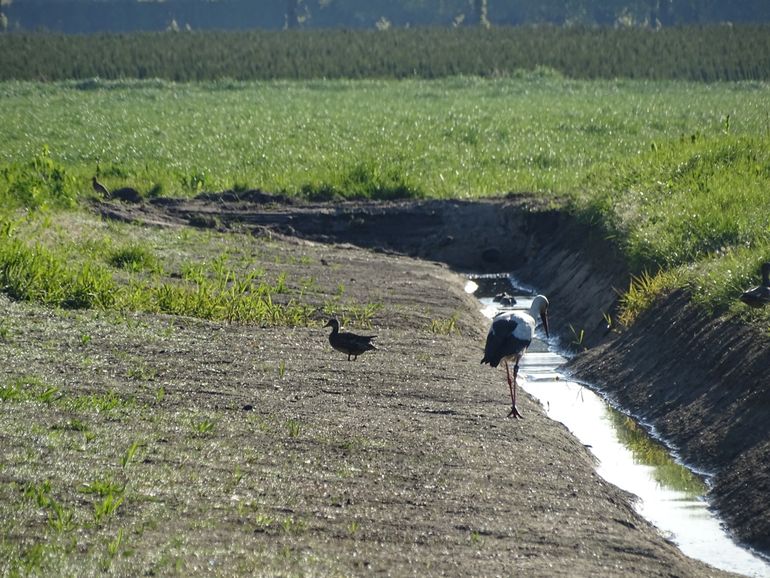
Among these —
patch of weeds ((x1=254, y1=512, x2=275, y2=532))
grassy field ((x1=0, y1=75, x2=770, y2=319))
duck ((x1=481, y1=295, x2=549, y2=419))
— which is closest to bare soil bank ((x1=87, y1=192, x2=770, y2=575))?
duck ((x1=481, y1=295, x2=549, y2=419))

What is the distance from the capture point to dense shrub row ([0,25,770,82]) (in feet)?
197

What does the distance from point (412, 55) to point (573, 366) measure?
163 feet

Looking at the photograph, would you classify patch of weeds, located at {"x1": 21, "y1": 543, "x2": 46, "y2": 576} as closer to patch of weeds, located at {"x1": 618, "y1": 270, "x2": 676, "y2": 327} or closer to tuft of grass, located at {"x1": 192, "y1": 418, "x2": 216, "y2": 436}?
tuft of grass, located at {"x1": 192, "y1": 418, "x2": 216, "y2": 436}

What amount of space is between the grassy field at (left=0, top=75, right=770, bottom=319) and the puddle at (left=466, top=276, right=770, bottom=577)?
5.34 feet

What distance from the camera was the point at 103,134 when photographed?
121 ft

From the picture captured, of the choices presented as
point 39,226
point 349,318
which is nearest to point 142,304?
point 349,318

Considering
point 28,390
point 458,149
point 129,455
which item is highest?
point 129,455

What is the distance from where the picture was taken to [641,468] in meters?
12.7

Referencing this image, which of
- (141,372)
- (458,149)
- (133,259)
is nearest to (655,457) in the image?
(141,372)

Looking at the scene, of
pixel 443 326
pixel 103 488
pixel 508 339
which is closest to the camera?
pixel 103 488

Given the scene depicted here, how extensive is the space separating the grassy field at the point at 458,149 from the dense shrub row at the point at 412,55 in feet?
17.8

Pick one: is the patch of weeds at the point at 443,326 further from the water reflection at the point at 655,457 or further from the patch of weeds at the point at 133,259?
the patch of weeds at the point at 133,259

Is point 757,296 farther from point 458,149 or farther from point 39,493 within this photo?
point 458,149

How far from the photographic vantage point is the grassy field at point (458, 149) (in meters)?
18.0
